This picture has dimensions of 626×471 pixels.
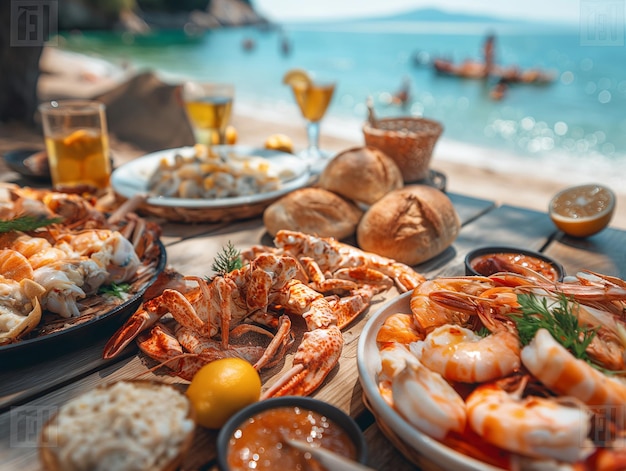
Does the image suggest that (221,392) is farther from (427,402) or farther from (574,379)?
(574,379)

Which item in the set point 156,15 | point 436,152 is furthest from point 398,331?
point 156,15

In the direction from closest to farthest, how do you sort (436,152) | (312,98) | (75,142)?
(75,142) < (312,98) < (436,152)

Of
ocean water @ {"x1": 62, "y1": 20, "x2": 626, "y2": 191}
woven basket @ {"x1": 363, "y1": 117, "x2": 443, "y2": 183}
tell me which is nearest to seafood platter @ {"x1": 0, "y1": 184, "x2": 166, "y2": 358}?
woven basket @ {"x1": 363, "y1": 117, "x2": 443, "y2": 183}

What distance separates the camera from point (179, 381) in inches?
54.9

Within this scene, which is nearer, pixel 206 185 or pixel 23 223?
pixel 23 223

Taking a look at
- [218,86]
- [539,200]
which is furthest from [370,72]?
[218,86]

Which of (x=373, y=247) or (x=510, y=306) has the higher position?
(x=510, y=306)

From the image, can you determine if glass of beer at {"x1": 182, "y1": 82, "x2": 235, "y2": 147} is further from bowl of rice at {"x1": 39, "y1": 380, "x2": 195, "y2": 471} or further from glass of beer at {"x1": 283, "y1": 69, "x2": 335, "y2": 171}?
bowl of rice at {"x1": 39, "y1": 380, "x2": 195, "y2": 471}

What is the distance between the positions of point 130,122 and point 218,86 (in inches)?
190

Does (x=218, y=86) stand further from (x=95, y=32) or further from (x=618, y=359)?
(x=95, y=32)

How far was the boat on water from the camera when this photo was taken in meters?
22.1

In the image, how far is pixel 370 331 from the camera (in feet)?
4.50

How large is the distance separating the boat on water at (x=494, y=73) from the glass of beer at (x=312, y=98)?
21377 mm

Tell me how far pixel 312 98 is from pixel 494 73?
2302 cm
